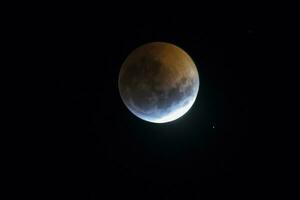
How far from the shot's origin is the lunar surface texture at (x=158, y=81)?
770cm

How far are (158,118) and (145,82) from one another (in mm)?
1061

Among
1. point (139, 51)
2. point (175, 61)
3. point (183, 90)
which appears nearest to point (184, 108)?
point (183, 90)

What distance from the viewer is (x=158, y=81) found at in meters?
7.67

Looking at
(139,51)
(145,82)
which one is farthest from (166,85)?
(139,51)

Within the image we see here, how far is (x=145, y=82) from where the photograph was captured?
7629 mm

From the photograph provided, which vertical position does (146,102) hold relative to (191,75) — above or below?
below

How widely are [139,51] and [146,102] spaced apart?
1.17 meters

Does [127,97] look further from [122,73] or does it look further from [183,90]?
[183,90]

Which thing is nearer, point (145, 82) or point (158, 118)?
point (145, 82)

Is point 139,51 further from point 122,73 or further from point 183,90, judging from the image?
point 183,90

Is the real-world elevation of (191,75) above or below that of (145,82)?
above

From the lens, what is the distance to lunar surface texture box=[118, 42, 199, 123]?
770 cm

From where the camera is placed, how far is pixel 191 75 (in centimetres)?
820

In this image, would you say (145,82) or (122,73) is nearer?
(145,82)
